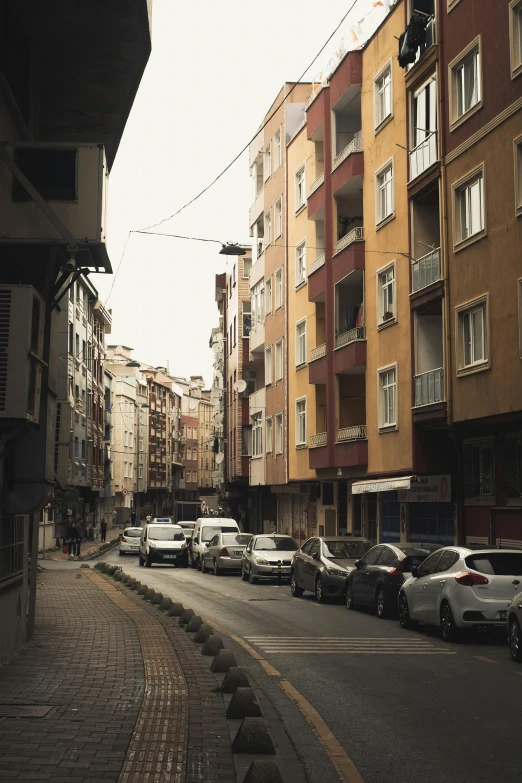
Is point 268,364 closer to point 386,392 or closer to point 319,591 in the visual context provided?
point 386,392

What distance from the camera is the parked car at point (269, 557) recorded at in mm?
31766

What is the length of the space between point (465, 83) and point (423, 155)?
296 cm

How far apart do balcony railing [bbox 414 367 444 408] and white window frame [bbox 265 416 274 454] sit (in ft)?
68.4

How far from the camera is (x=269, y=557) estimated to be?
3191cm

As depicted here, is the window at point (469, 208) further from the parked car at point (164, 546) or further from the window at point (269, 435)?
the window at point (269, 435)

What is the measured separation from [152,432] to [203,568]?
315 ft

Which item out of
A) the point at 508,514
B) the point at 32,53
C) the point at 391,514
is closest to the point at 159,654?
the point at 32,53

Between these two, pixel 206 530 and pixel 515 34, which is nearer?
pixel 515 34

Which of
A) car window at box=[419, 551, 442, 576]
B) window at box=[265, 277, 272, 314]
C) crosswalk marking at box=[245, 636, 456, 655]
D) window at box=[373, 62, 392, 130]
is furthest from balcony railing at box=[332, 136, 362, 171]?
crosswalk marking at box=[245, 636, 456, 655]

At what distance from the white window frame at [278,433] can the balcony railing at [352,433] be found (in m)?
10.7

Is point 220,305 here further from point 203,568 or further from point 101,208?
point 101,208

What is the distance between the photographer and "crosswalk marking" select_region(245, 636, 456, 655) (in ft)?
50.4

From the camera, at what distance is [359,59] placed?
3541 cm

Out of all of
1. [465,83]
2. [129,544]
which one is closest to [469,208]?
[465,83]
